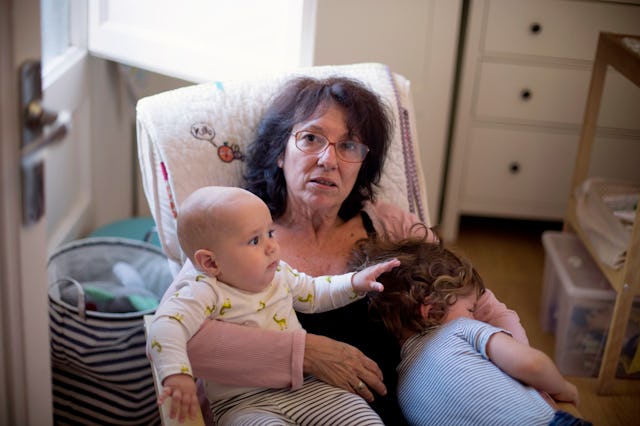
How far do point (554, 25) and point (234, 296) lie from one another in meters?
1.82

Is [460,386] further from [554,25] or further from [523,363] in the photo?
[554,25]

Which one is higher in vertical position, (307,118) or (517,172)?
(307,118)

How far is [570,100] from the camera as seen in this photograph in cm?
268

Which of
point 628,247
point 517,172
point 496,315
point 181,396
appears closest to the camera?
point 181,396

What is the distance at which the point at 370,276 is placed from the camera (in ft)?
4.34

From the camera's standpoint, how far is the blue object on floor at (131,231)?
7.51ft

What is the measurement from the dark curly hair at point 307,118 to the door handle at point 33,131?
27.1 inches

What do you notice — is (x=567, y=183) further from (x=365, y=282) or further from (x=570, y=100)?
(x=365, y=282)

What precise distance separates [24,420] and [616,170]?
230cm

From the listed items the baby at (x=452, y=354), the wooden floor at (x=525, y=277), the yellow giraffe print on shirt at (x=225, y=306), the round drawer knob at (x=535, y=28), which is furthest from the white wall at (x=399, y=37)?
the yellow giraffe print on shirt at (x=225, y=306)

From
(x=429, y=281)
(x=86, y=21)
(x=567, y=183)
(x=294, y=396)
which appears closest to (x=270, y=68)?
(x=86, y=21)

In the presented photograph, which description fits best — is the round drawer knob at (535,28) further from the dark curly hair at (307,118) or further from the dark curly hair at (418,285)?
the dark curly hair at (418,285)

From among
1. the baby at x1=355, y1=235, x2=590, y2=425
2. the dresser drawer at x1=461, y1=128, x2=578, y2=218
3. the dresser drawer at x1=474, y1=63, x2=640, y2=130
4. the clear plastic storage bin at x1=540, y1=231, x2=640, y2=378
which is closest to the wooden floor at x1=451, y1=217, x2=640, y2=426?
the clear plastic storage bin at x1=540, y1=231, x2=640, y2=378

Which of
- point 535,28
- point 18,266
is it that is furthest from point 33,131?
point 535,28
